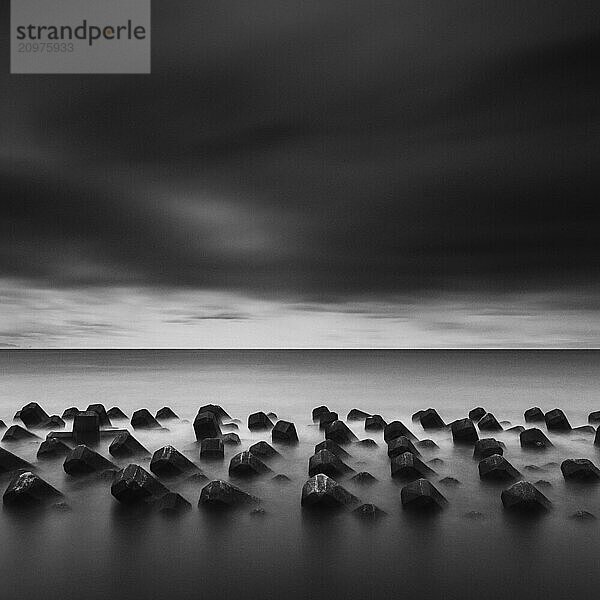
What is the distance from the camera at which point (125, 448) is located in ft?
10.1

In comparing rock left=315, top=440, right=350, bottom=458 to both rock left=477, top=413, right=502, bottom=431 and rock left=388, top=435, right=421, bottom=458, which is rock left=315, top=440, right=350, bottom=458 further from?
rock left=477, top=413, right=502, bottom=431

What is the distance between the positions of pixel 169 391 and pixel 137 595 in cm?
993

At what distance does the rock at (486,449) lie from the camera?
2996mm

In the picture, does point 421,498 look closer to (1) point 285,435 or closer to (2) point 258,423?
(1) point 285,435

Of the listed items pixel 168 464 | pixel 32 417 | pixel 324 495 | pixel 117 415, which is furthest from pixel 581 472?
pixel 32 417

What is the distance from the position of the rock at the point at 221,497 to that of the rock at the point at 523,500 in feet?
3.71

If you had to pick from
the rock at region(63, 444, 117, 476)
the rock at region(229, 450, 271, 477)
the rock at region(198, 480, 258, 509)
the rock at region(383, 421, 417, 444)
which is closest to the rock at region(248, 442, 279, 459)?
the rock at region(229, 450, 271, 477)

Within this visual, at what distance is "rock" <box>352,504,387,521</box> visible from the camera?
2344 mm

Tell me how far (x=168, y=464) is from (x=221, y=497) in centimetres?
46

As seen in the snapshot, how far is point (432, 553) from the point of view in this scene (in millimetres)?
2096

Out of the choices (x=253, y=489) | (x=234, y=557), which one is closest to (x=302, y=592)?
(x=234, y=557)

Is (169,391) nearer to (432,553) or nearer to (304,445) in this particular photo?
(304,445)

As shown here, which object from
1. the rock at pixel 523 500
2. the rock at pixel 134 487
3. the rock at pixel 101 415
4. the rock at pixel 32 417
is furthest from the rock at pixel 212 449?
the rock at pixel 32 417

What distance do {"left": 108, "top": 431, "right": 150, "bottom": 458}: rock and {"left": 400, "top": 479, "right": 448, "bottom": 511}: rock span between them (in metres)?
1.52
